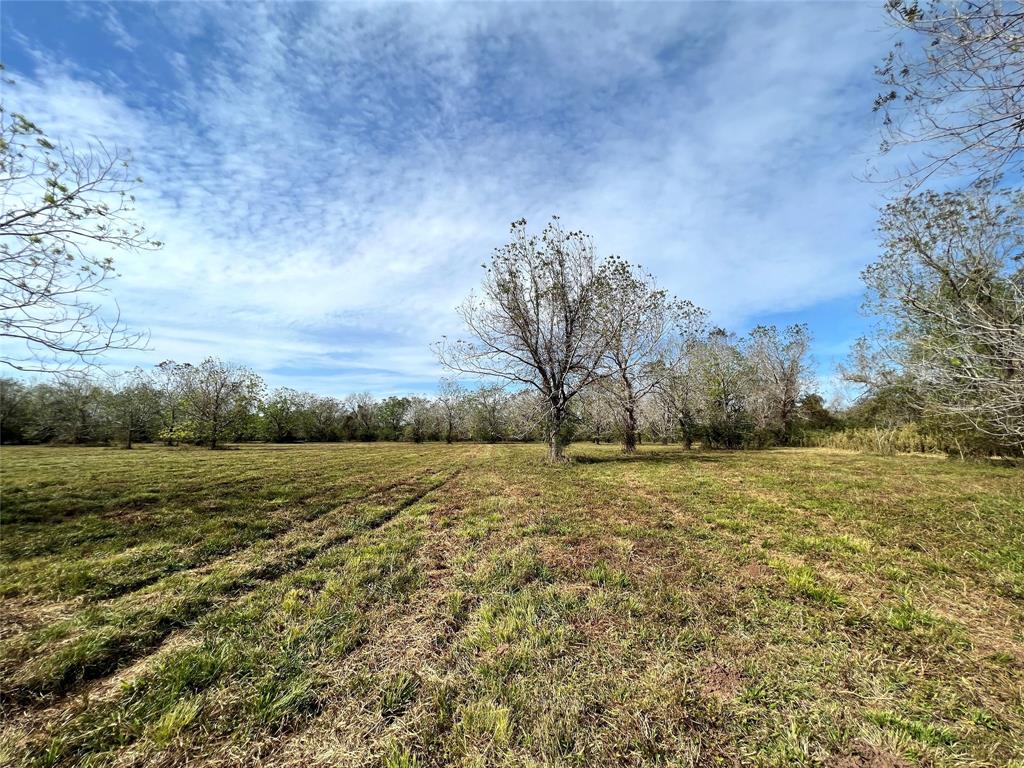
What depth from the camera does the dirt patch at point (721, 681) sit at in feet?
8.70

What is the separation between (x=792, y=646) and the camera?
3160 mm

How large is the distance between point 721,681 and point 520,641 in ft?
5.20

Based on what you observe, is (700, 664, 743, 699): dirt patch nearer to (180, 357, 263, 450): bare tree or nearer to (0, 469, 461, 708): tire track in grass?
(0, 469, 461, 708): tire track in grass

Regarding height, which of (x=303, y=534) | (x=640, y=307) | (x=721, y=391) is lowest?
(x=303, y=534)

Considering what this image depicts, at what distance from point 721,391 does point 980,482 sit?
17.0m

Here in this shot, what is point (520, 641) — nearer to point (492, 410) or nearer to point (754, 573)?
point (754, 573)

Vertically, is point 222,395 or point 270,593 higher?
point 222,395

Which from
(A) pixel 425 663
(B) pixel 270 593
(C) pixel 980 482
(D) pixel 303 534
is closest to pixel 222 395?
(D) pixel 303 534

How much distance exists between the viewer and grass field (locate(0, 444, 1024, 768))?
2.27 metres

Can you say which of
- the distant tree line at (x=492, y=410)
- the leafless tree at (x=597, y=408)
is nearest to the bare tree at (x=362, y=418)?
the distant tree line at (x=492, y=410)

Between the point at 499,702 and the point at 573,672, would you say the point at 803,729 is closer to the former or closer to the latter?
A: the point at 573,672

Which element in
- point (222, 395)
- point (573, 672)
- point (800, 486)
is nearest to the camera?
point (573, 672)

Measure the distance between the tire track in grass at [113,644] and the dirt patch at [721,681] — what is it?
15.4 feet

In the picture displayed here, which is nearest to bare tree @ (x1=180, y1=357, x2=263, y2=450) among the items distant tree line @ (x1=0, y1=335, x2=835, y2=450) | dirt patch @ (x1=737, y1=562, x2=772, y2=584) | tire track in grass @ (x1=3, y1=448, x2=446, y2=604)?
distant tree line @ (x1=0, y1=335, x2=835, y2=450)
